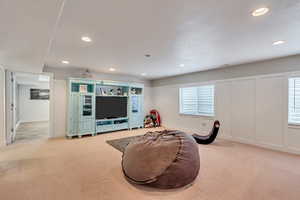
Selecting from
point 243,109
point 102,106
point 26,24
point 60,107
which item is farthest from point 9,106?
point 243,109

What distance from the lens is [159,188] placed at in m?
2.16

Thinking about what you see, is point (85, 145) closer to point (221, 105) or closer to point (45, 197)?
point (45, 197)

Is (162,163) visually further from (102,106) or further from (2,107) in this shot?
(2,107)

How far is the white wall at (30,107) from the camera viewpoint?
337 inches

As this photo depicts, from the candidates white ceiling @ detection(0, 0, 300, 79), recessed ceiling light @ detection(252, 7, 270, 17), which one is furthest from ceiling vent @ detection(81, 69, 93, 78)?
recessed ceiling light @ detection(252, 7, 270, 17)

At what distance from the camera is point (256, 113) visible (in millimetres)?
4301

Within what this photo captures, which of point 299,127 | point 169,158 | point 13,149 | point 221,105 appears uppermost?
point 221,105

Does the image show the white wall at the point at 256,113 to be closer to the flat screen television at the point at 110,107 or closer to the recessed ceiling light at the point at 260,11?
the recessed ceiling light at the point at 260,11

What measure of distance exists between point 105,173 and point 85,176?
1.09 ft

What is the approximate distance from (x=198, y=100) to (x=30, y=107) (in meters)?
9.62

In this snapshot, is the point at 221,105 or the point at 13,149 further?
the point at 221,105

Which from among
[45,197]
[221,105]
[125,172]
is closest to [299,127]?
[221,105]

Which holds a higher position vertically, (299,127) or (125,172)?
(299,127)

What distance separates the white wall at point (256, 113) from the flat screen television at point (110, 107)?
3.17 meters
